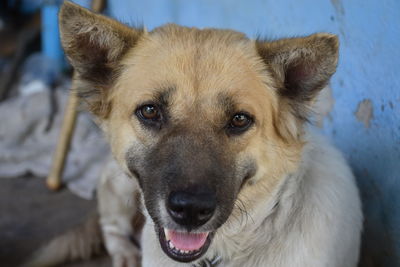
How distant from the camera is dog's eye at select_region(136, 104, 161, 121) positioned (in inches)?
82.0

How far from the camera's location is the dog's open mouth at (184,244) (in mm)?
2041

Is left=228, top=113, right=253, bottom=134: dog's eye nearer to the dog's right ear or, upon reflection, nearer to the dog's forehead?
the dog's forehead

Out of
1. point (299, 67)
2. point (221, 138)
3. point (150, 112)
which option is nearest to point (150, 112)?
point (150, 112)

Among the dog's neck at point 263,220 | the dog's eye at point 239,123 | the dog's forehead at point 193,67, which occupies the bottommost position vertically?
the dog's neck at point 263,220

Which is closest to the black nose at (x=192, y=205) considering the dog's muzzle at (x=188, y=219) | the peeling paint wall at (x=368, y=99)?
the dog's muzzle at (x=188, y=219)

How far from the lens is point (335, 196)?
7.38ft

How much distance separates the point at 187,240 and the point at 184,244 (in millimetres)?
20

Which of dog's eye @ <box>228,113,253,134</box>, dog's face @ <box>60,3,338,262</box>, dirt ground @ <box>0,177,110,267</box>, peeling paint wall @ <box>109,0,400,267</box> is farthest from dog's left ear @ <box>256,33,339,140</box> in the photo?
dirt ground @ <box>0,177,110,267</box>

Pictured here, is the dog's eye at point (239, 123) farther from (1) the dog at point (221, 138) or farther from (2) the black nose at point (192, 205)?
(2) the black nose at point (192, 205)

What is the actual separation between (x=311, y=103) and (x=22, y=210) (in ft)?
9.12

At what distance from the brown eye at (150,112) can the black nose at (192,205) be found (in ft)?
1.30

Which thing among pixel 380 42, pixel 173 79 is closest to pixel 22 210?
pixel 173 79

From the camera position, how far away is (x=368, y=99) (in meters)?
2.47

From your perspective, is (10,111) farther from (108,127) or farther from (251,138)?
(251,138)
